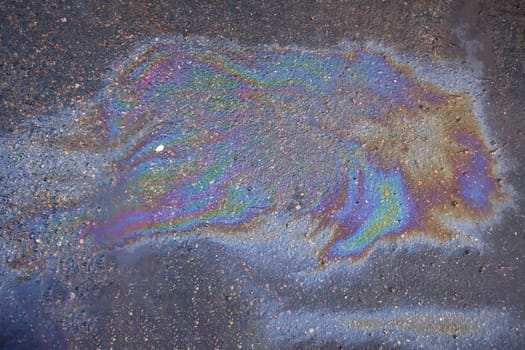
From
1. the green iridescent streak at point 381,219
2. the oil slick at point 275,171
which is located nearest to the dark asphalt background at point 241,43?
the oil slick at point 275,171

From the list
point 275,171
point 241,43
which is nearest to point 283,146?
point 275,171

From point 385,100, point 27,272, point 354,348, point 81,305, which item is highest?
point 385,100

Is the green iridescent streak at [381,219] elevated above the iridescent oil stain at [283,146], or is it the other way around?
the iridescent oil stain at [283,146]

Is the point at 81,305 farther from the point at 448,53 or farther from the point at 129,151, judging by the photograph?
the point at 448,53

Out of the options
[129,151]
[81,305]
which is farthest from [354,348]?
[129,151]

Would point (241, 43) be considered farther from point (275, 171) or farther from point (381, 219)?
point (381, 219)

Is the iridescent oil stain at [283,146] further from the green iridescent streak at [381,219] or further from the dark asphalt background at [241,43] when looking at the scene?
the dark asphalt background at [241,43]
